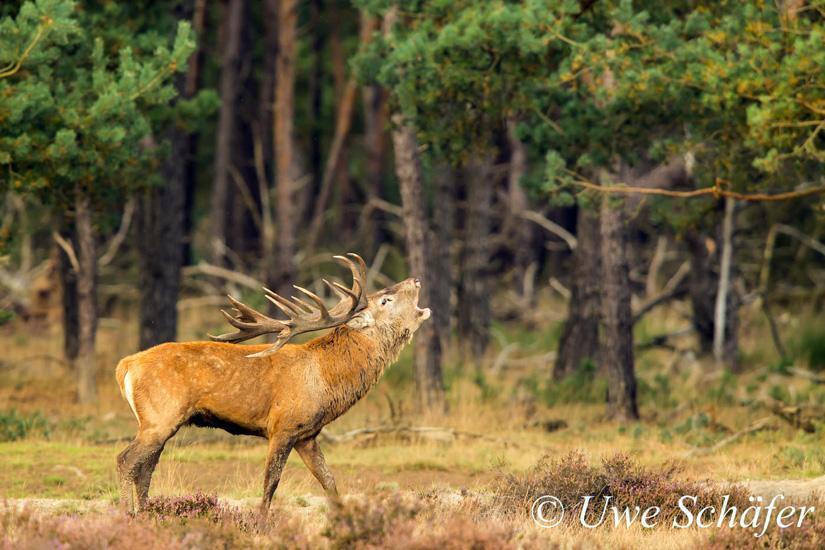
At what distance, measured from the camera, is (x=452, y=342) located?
23797 mm

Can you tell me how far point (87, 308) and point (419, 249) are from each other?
486 cm

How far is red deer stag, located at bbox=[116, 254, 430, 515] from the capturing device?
968 centimetres

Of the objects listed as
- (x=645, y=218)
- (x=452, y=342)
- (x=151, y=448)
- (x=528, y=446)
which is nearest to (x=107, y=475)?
(x=151, y=448)

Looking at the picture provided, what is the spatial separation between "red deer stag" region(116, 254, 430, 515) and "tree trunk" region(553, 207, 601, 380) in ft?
32.0

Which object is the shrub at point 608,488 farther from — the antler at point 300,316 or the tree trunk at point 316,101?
the tree trunk at point 316,101

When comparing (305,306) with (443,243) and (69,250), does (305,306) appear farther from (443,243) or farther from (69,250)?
(443,243)

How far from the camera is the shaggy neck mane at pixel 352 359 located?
33.5 ft

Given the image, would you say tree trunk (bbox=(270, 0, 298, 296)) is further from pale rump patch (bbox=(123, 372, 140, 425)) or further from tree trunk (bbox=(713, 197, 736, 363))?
pale rump patch (bbox=(123, 372, 140, 425))

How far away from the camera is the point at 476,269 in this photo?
23078 mm

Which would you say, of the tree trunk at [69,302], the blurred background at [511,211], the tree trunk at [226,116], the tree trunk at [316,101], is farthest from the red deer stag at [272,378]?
the tree trunk at [316,101]

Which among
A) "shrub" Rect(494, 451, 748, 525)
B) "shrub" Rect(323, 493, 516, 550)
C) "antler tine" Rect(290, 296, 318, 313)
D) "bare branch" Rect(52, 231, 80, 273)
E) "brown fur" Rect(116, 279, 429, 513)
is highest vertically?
"antler tine" Rect(290, 296, 318, 313)

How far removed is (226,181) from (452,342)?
8730 millimetres

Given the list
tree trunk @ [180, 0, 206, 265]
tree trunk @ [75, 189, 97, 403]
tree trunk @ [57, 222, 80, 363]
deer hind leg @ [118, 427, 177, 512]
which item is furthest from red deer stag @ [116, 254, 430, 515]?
tree trunk @ [180, 0, 206, 265]

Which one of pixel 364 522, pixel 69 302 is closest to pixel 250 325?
pixel 364 522
